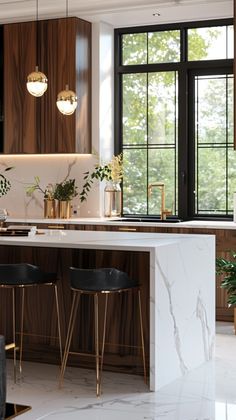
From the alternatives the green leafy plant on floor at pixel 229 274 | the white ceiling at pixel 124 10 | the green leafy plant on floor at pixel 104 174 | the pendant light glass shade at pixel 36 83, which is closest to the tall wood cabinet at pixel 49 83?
the white ceiling at pixel 124 10

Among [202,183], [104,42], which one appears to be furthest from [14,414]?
[104,42]

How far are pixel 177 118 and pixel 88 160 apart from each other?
1.03 metres

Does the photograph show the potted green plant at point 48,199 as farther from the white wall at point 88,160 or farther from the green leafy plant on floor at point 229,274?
the green leafy plant on floor at point 229,274

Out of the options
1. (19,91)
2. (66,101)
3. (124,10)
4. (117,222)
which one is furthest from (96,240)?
(19,91)

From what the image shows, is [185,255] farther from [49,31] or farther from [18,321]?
[49,31]

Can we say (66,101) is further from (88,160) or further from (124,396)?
(124,396)

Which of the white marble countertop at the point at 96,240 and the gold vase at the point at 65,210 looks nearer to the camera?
the white marble countertop at the point at 96,240

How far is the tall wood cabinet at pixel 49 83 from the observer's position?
307 inches

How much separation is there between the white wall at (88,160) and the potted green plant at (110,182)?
2.3 inches

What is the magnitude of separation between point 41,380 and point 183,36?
4.16 metres

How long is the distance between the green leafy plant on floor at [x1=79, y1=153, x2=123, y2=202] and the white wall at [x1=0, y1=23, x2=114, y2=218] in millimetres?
60

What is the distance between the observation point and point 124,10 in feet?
24.8

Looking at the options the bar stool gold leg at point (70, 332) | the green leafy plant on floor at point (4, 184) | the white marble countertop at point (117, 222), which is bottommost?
the bar stool gold leg at point (70, 332)

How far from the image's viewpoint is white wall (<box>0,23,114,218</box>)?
26.4ft
